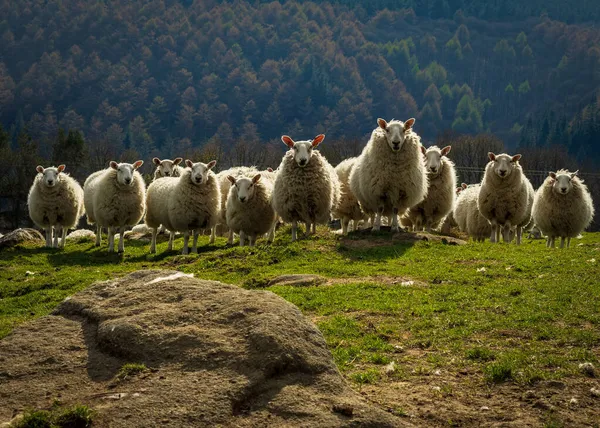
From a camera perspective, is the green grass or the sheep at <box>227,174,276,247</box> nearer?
the green grass

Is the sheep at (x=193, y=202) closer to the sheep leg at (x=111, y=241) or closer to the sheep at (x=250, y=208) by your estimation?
the sheep at (x=250, y=208)

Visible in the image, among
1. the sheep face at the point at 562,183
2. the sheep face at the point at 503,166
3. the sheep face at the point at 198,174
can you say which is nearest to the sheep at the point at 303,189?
the sheep face at the point at 198,174

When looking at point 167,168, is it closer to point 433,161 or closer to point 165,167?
point 165,167

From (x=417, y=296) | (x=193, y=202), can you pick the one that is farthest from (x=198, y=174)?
(x=417, y=296)

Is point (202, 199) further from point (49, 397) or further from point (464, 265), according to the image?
point (49, 397)

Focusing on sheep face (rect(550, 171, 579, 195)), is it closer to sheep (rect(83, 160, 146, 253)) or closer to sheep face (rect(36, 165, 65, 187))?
sheep (rect(83, 160, 146, 253))

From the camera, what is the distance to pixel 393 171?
746 inches

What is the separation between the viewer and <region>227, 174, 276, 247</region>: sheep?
19906 mm

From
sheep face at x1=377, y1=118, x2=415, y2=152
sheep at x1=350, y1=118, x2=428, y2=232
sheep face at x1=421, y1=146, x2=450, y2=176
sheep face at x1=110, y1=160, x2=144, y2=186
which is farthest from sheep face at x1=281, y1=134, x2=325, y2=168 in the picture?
sheep face at x1=110, y1=160, x2=144, y2=186

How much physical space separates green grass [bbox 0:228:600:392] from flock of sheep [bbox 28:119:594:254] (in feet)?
4.93

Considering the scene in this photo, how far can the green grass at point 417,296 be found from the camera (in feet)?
26.9

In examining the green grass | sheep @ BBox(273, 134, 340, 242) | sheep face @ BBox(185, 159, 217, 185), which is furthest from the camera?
sheep face @ BBox(185, 159, 217, 185)

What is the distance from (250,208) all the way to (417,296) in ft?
30.8

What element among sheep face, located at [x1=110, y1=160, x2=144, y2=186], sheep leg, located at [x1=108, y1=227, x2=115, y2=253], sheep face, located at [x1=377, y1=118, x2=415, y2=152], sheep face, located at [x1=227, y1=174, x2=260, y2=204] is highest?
sheep face, located at [x1=377, y1=118, x2=415, y2=152]
